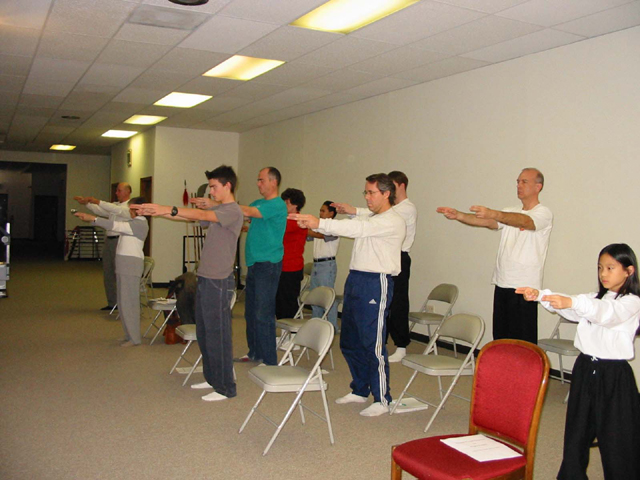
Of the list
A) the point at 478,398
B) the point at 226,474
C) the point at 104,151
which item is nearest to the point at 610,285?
the point at 478,398

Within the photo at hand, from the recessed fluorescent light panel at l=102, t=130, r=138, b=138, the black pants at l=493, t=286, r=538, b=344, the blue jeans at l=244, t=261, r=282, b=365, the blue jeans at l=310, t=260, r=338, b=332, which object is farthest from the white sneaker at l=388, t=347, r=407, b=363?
the recessed fluorescent light panel at l=102, t=130, r=138, b=138

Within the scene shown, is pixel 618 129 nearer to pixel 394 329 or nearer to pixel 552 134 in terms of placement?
pixel 552 134

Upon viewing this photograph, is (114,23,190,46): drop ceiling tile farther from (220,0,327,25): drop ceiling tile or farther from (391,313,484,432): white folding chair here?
(391,313,484,432): white folding chair

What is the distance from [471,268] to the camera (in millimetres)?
6543

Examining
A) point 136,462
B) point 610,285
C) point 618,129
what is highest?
point 618,129

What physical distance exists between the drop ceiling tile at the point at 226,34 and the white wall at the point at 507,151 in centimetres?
237

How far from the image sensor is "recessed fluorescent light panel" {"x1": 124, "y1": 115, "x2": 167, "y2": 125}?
35.2ft

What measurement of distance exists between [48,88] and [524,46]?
6120 millimetres

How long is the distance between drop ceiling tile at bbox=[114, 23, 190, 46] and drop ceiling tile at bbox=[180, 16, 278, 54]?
10cm

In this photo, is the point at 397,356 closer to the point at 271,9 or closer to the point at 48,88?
the point at 271,9

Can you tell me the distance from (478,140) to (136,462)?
181 inches

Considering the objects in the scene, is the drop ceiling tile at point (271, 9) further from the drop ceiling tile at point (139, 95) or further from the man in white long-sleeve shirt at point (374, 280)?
the drop ceiling tile at point (139, 95)

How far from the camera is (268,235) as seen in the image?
5.43m

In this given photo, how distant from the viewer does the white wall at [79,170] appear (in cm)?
1778
